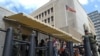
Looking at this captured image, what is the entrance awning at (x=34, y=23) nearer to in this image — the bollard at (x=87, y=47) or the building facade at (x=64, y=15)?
the bollard at (x=87, y=47)

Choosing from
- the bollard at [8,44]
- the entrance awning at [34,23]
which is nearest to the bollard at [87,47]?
the bollard at [8,44]

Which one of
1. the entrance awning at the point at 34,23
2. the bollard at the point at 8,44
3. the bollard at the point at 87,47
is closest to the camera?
the bollard at the point at 8,44

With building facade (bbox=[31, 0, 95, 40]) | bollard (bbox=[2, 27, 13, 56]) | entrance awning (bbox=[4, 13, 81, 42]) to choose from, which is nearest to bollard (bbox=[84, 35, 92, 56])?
bollard (bbox=[2, 27, 13, 56])

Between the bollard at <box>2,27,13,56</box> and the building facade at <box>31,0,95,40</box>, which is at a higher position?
the building facade at <box>31,0,95,40</box>

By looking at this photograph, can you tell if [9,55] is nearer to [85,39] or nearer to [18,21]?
[85,39]

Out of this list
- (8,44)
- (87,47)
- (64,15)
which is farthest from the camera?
(64,15)

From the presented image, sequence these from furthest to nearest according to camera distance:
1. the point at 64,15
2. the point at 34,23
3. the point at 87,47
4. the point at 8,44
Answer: the point at 64,15 < the point at 34,23 < the point at 87,47 < the point at 8,44

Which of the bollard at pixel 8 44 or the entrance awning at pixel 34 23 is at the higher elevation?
the entrance awning at pixel 34 23

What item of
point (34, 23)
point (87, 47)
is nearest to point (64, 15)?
point (34, 23)

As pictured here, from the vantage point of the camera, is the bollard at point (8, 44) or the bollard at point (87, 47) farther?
the bollard at point (87, 47)

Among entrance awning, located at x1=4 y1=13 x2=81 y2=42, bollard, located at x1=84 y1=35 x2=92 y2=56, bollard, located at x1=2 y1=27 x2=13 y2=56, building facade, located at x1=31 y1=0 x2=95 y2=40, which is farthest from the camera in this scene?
building facade, located at x1=31 y1=0 x2=95 y2=40

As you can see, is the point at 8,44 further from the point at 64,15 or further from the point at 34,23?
the point at 64,15

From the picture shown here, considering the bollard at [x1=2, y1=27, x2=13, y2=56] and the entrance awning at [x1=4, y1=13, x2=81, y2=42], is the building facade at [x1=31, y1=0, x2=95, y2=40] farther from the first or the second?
the bollard at [x1=2, y1=27, x2=13, y2=56]

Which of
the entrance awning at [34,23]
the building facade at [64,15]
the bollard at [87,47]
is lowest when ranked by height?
the bollard at [87,47]
